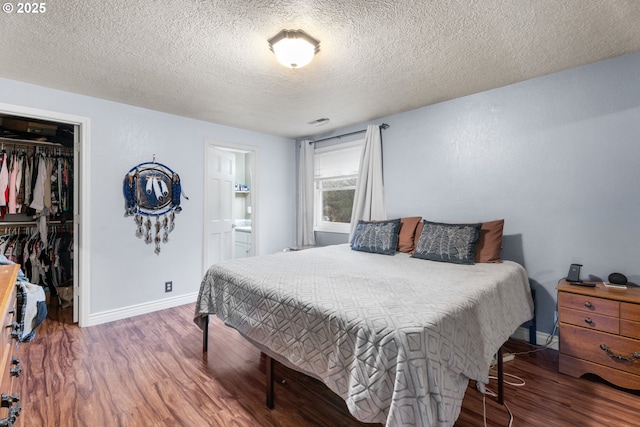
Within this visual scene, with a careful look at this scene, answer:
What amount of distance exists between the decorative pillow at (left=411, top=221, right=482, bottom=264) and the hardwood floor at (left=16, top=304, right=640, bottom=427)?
0.90 metres

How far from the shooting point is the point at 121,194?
3.20 metres

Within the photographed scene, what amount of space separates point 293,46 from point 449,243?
6.61ft

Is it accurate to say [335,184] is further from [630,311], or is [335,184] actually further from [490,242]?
[630,311]

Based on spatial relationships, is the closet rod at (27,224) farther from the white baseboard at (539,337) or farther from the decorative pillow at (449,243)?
the white baseboard at (539,337)

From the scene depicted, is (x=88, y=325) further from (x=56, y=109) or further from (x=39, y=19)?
(x=39, y=19)

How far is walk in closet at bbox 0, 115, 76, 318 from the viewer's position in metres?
3.36

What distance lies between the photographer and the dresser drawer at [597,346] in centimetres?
191

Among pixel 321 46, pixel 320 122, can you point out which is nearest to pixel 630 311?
pixel 321 46

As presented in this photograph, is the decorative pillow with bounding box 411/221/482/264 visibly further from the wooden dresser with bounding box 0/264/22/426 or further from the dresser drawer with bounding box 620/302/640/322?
the wooden dresser with bounding box 0/264/22/426

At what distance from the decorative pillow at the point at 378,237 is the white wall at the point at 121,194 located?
2.07 metres

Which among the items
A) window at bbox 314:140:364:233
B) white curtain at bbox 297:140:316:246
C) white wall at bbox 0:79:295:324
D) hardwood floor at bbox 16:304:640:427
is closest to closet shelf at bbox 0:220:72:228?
white wall at bbox 0:79:295:324

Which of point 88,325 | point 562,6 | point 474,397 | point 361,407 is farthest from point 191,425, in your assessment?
point 562,6

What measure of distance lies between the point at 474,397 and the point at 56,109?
421 centimetres

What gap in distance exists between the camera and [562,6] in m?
1.67
